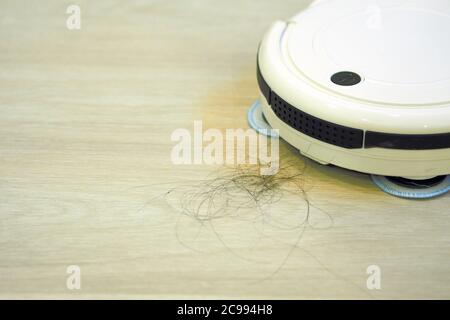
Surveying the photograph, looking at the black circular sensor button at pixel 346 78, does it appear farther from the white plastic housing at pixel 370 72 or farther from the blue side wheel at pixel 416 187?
the blue side wheel at pixel 416 187

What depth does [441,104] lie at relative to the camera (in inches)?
25.9

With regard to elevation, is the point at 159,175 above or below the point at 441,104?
below

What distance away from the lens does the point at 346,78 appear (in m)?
0.71

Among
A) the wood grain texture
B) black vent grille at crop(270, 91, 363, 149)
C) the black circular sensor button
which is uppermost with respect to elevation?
the black circular sensor button

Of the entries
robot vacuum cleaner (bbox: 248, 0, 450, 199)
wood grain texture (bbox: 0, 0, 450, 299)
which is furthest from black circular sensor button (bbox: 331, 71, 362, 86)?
wood grain texture (bbox: 0, 0, 450, 299)

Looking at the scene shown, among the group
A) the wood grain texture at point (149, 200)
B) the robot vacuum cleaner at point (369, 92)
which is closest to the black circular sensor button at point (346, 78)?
the robot vacuum cleaner at point (369, 92)

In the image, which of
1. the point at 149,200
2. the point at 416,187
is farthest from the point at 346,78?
the point at 149,200

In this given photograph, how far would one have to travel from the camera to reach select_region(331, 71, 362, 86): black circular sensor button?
27.5 inches

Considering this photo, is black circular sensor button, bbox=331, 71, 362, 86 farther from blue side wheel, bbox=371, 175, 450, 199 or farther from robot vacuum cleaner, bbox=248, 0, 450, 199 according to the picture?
blue side wheel, bbox=371, 175, 450, 199

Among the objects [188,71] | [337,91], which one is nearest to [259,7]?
[188,71]

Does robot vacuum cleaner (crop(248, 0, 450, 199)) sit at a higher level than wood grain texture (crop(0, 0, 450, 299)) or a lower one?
higher

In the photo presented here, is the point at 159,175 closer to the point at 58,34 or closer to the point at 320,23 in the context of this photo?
the point at 320,23

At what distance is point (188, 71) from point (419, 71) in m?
0.35

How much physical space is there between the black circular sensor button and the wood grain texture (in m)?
0.10
